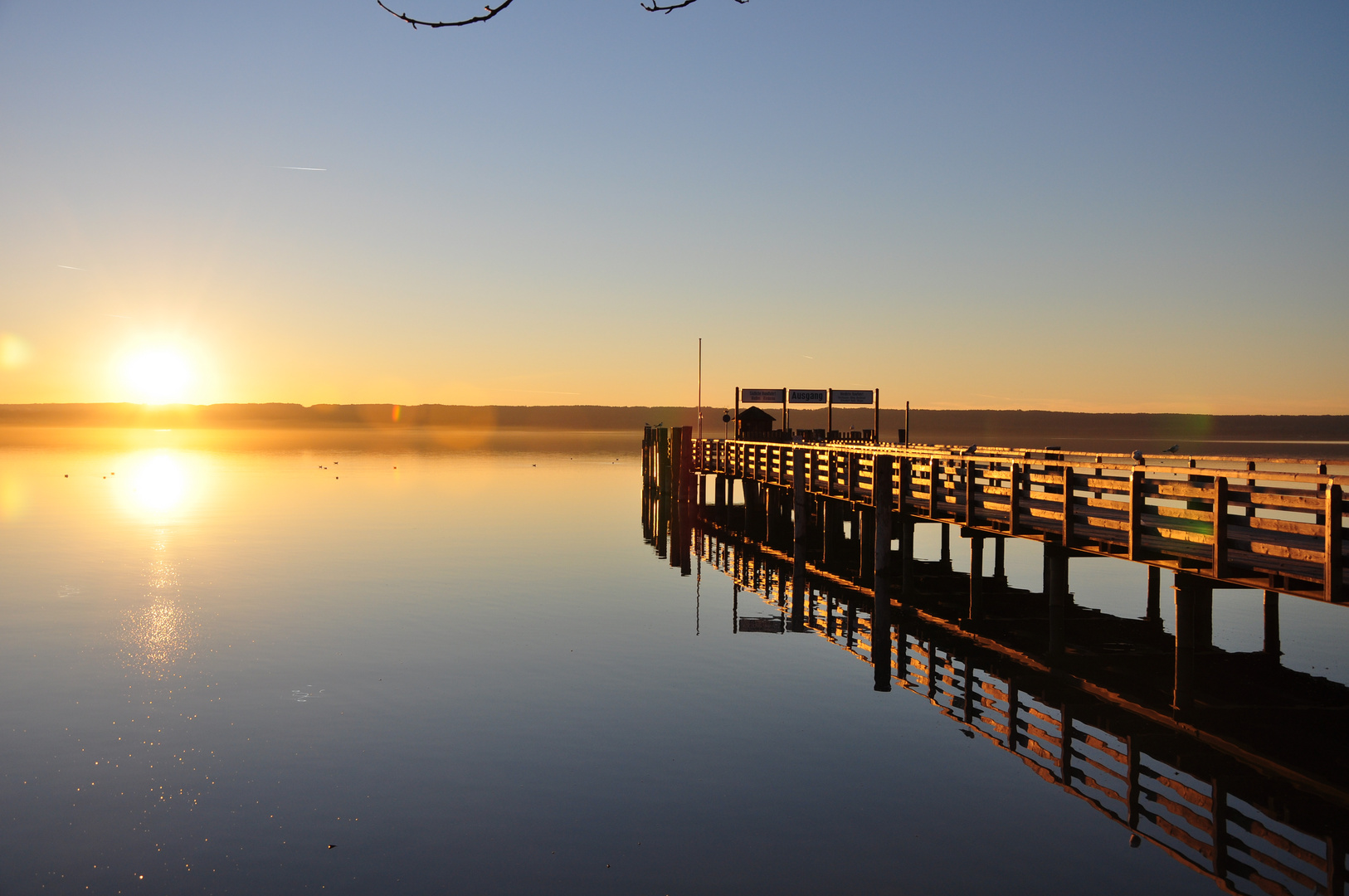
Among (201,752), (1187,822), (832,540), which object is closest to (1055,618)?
(1187,822)

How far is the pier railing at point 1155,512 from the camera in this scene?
12.4m

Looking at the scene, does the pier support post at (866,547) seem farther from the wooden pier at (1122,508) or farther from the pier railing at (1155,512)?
the pier railing at (1155,512)

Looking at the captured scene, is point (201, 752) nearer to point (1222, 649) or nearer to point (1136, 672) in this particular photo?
point (1136, 672)

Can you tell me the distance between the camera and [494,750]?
42.0 feet

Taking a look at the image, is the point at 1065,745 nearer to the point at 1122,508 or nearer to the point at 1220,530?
the point at 1220,530

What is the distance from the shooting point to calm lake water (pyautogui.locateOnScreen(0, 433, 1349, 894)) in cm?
949

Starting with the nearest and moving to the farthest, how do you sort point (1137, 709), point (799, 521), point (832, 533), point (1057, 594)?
point (1137, 709)
point (1057, 594)
point (799, 521)
point (832, 533)

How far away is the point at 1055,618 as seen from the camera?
1758 cm

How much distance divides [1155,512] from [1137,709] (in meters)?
2.83

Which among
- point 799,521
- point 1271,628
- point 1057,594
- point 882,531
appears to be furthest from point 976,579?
point 799,521

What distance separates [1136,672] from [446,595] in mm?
15062

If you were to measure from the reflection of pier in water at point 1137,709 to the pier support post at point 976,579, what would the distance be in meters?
0.23

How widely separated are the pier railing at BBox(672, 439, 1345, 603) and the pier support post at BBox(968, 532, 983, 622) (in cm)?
92

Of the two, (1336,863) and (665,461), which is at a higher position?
(665,461)
